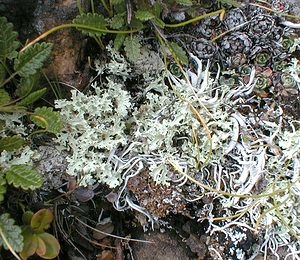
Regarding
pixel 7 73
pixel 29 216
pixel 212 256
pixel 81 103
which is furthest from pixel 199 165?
pixel 7 73

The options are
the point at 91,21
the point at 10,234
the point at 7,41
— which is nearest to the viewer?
the point at 10,234

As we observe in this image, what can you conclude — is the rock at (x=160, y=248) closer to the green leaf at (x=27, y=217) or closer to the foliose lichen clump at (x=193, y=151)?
the foliose lichen clump at (x=193, y=151)

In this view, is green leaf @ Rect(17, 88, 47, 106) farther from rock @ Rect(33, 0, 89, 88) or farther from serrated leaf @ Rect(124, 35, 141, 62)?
serrated leaf @ Rect(124, 35, 141, 62)

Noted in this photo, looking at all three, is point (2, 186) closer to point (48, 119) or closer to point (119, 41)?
point (48, 119)

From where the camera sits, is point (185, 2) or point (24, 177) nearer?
point (24, 177)

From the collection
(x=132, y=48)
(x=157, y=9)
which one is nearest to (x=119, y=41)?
(x=132, y=48)

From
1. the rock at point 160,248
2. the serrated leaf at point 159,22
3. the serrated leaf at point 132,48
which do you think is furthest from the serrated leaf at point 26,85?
the rock at point 160,248

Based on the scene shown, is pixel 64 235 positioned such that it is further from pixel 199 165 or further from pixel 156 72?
pixel 156 72
